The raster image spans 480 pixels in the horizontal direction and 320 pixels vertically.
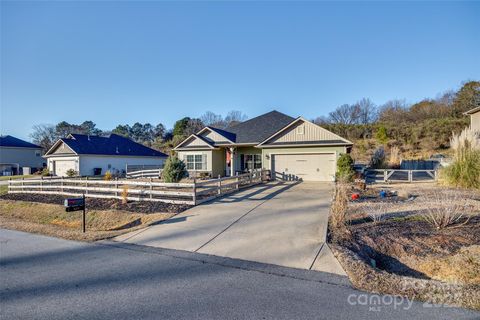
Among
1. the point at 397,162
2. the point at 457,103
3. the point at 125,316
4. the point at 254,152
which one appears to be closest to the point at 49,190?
the point at 254,152

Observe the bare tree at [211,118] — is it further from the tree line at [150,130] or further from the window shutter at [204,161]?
the window shutter at [204,161]

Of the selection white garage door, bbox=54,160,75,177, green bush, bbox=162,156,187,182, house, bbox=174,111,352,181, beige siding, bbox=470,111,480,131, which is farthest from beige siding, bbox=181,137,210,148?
beige siding, bbox=470,111,480,131

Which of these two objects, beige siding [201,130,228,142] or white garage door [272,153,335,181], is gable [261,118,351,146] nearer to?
white garage door [272,153,335,181]

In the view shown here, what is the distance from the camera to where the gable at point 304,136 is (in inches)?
735

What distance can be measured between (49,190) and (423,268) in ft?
60.3

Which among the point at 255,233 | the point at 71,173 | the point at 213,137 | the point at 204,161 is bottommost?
the point at 255,233

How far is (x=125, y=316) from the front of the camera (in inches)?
140

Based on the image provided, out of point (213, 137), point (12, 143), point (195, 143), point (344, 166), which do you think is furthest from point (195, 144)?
point (12, 143)

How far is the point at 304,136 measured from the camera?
19.4m

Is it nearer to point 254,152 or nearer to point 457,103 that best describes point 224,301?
point 254,152

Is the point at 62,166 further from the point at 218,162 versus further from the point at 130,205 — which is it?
the point at 130,205

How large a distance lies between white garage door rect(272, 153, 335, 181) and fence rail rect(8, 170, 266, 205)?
1.64m

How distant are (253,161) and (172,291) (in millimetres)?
18814

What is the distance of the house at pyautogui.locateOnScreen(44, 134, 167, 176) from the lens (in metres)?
29.6
